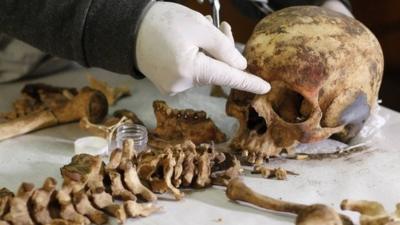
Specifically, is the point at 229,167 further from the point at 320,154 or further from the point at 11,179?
the point at 11,179

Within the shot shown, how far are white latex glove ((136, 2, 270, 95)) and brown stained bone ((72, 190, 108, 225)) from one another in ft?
0.68

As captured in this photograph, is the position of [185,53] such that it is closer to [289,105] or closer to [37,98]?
[289,105]

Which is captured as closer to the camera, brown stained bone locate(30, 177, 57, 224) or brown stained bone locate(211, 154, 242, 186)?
brown stained bone locate(30, 177, 57, 224)

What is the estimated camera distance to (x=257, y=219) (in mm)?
732

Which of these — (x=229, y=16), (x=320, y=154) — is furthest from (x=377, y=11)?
(x=320, y=154)

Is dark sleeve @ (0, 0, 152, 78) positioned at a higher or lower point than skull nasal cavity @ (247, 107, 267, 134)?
higher

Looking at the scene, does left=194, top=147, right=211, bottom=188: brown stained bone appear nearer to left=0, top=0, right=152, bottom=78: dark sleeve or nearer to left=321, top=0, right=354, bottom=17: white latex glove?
left=0, top=0, right=152, bottom=78: dark sleeve

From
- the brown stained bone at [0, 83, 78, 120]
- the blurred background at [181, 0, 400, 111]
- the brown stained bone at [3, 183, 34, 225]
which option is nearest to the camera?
the brown stained bone at [3, 183, 34, 225]

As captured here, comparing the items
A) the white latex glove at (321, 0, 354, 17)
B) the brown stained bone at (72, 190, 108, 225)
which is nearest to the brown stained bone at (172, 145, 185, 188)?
the brown stained bone at (72, 190, 108, 225)

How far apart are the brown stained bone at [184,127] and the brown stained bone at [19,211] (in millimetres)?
276

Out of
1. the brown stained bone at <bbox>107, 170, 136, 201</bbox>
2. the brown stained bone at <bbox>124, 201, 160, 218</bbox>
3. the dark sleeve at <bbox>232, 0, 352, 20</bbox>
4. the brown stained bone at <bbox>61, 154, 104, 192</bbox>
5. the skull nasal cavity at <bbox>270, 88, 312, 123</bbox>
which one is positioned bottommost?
the brown stained bone at <bbox>124, 201, 160, 218</bbox>

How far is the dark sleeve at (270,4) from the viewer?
3.76ft

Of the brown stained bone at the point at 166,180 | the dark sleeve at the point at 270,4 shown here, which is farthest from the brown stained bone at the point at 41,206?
the dark sleeve at the point at 270,4

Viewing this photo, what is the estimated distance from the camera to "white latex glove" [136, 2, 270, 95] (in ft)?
2.65
